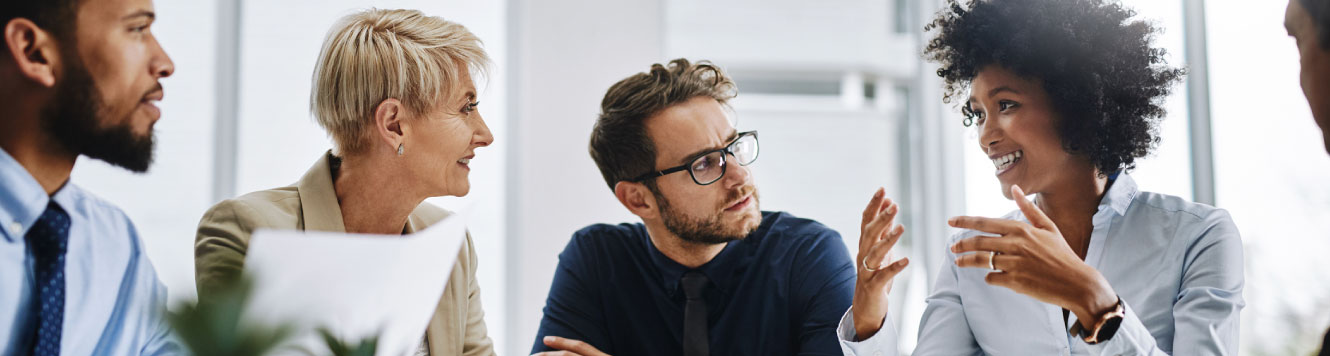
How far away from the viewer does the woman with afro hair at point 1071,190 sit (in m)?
1.37

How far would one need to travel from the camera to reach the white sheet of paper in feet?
1.99

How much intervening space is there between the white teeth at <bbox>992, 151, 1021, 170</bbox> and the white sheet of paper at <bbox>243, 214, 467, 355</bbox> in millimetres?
1147

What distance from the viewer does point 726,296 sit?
1.82 m

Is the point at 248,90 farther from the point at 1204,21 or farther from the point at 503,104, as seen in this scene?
the point at 1204,21

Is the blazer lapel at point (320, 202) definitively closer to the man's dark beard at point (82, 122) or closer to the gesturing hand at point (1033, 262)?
the man's dark beard at point (82, 122)

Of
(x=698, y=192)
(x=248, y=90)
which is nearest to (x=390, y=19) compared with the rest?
(x=698, y=192)

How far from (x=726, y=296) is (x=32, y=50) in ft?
4.32

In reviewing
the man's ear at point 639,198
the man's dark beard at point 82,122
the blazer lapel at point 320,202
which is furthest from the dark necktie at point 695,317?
the man's dark beard at point 82,122

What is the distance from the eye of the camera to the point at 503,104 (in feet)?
9.23

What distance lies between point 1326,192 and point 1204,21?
48 cm

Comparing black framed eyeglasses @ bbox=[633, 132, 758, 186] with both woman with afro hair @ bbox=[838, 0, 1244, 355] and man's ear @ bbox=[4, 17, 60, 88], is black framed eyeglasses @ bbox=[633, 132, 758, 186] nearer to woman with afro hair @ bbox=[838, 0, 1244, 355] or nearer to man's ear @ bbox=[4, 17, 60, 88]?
woman with afro hair @ bbox=[838, 0, 1244, 355]

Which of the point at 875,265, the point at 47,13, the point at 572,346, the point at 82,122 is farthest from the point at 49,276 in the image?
the point at 875,265

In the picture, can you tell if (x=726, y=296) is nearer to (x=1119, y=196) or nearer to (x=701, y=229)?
(x=701, y=229)

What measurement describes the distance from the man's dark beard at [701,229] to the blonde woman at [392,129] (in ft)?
1.59
